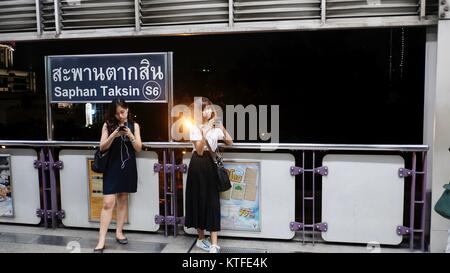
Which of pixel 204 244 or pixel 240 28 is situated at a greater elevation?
pixel 240 28

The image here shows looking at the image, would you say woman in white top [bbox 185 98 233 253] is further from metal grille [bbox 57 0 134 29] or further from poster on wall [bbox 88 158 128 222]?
metal grille [bbox 57 0 134 29]

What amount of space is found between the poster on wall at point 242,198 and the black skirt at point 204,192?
1.44 ft

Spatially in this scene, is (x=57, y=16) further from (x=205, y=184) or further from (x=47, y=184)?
(x=205, y=184)

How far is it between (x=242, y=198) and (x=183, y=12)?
95.4 inches

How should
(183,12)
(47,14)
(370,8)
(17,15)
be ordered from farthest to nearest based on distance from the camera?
(17,15) < (47,14) < (183,12) < (370,8)

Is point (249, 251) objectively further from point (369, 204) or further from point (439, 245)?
point (439, 245)

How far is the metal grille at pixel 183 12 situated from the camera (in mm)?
5250

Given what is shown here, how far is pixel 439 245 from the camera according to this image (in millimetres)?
4723

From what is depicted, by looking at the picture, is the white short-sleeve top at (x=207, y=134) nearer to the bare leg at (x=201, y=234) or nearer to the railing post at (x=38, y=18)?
the bare leg at (x=201, y=234)

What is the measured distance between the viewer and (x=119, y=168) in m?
4.98

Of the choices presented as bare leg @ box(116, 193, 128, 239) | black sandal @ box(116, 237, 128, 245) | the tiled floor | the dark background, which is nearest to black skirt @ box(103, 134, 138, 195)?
bare leg @ box(116, 193, 128, 239)

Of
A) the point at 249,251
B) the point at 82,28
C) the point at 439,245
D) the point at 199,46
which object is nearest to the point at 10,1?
the point at 82,28

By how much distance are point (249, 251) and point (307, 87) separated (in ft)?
16.6

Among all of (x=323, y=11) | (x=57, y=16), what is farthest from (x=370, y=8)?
(x=57, y=16)
